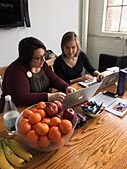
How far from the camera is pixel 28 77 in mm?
1420

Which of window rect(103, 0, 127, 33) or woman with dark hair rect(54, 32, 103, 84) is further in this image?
window rect(103, 0, 127, 33)

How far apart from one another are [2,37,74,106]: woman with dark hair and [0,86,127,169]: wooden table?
281 mm

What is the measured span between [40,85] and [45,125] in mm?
785

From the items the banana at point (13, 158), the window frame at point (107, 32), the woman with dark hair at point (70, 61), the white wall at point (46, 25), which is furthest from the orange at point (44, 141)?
the window frame at point (107, 32)

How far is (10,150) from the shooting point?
0.79 m

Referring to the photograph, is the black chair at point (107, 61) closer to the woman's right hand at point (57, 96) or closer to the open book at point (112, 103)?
the open book at point (112, 103)

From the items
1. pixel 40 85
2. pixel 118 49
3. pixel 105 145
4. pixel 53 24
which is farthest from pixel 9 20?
pixel 105 145

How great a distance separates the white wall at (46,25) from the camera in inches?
96.8

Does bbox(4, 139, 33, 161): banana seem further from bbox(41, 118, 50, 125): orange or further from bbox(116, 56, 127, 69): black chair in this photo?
bbox(116, 56, 127, 69): black chair

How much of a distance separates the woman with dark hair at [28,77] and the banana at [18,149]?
41cm

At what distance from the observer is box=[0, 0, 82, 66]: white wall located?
8.07 feet

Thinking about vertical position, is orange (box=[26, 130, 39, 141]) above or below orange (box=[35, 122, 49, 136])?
below

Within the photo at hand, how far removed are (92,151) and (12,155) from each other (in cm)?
38

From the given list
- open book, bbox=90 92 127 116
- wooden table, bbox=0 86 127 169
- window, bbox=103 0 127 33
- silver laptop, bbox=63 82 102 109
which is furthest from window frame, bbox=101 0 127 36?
wooden table, bbox=0 86 127 169
